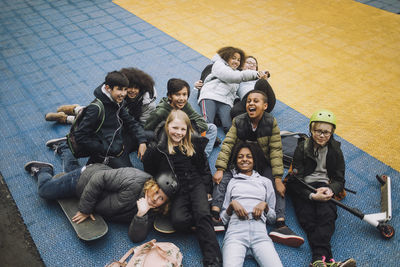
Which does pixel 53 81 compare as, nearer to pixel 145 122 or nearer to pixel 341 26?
pixel 145 122

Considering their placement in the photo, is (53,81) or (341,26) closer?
(53,81)

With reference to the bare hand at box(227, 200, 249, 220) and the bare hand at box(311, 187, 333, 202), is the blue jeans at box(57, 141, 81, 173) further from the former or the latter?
the bare hand at box(311, 187, 333, 202)

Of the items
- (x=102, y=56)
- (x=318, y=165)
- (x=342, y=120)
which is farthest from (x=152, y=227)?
(x=102, y=56)

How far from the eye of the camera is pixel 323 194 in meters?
2.69

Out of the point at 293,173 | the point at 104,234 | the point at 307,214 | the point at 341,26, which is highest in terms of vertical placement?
the point at 341,26

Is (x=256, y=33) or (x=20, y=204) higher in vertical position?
(x=256, y=33)

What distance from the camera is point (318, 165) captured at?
2838 mm

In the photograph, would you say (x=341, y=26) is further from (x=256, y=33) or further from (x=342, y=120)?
(x=342, y=120)

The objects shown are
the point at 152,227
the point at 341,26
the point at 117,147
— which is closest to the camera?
the point at 152,227

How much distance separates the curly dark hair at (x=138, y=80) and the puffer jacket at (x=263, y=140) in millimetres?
1035

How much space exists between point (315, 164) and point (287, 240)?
0.73 meters

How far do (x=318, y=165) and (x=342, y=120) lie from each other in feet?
4.87

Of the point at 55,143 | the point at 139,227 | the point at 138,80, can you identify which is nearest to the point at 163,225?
the point at 139,227

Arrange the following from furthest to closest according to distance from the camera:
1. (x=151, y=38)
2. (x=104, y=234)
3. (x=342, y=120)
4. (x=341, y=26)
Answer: (x=341, y=26) → (x=151, y=38) → (x=342, y=120) → (x=104, y=234)
